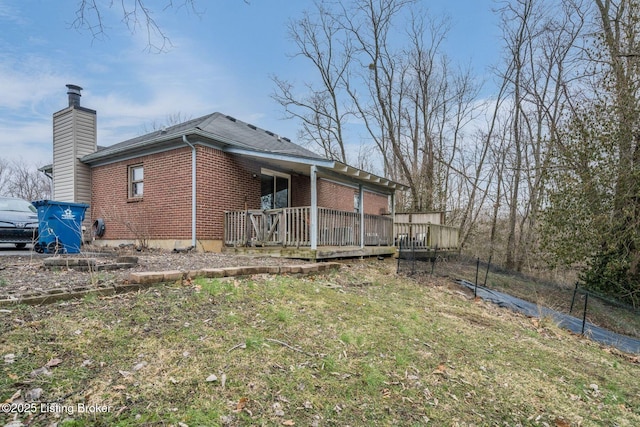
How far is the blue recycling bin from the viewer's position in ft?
25.3

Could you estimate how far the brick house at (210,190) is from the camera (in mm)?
9922

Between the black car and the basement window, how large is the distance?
2.76 meters

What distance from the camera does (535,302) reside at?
978 cm

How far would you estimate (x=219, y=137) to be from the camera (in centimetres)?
1051

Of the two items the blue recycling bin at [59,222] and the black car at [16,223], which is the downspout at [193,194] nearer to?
the blue recycling bin at [59,222]

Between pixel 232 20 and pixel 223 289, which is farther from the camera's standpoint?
pixel 232 20

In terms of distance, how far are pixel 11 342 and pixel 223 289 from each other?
2153 millimetres

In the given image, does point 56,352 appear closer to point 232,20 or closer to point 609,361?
point 232,20

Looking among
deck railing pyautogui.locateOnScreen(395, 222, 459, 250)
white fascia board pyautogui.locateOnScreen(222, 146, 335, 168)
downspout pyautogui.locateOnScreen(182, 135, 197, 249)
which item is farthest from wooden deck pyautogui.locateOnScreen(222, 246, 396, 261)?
deck railing pyautogui.locateOnScreen(395, 222, 459, 250)

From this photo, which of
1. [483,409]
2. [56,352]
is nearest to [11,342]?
[56,352]

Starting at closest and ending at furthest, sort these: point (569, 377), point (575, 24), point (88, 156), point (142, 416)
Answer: point (142, 416)
point (569, 377)
point (88, 156)
point (575, 24)

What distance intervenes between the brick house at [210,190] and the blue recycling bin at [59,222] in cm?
287

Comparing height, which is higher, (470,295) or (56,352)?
(56,352)

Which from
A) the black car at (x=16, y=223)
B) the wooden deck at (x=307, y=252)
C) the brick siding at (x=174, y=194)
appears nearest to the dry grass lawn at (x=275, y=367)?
the wooden deck at (x=307, y=252)
